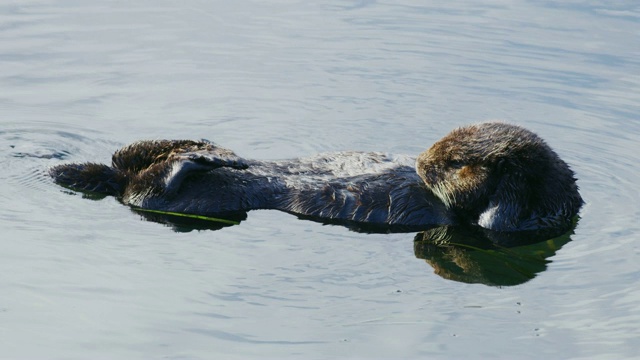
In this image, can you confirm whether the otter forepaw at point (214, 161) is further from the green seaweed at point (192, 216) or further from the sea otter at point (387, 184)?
the green seaweed at point (192, 216)

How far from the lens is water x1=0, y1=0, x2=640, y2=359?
518 cm

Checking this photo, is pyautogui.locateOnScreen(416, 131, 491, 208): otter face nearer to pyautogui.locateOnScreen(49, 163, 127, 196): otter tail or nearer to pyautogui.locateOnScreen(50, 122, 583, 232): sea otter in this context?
pyautogui.locateOnScreen(50, 122, 583, 232): sea otter

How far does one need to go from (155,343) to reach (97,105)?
4781 millimetres

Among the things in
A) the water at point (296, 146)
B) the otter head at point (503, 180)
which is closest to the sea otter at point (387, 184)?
the otter head at point (503, 180)

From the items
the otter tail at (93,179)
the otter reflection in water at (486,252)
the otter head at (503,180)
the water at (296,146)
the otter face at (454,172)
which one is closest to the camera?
the water at (296,146)

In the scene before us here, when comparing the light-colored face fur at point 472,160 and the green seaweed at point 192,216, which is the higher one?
the light-colored face fur at point 472,160

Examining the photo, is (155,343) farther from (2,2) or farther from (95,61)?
(2,2)

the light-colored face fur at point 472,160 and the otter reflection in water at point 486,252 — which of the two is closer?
the otter reflection in water at point 486,252

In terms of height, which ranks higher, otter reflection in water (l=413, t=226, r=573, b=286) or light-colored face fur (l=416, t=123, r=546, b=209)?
light-colored face fur (l=416, t=123, r=546, b=209)

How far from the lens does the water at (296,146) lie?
518cm

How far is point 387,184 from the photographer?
6.83 metres

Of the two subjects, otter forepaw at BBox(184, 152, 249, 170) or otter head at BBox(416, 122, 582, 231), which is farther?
otter forepaw at BBox(184, 152, 249, 170)

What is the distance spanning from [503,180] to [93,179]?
9.55 feet

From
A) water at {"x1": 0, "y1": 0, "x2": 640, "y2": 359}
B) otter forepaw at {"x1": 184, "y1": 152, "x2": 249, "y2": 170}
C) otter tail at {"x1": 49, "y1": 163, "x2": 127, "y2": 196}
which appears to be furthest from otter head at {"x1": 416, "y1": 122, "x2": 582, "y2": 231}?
otter tail at {"x1": 49, "y1": 163, "x2": 127, "y2": 196}
